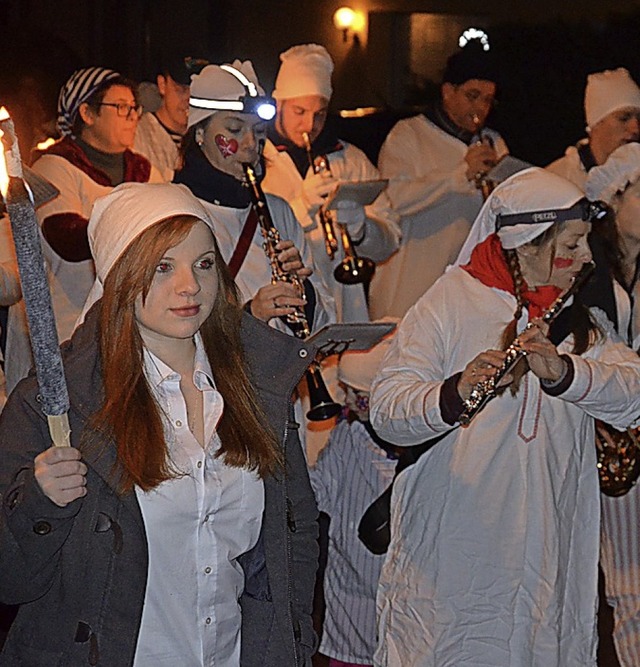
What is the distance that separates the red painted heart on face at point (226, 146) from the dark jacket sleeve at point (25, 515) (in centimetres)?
194

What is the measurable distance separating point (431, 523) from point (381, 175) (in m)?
3.45

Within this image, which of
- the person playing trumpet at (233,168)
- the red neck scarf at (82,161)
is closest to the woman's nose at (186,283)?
the person playing trumpet at (233,168)

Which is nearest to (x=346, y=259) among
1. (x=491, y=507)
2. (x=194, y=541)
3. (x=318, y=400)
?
(x=318, y=400)

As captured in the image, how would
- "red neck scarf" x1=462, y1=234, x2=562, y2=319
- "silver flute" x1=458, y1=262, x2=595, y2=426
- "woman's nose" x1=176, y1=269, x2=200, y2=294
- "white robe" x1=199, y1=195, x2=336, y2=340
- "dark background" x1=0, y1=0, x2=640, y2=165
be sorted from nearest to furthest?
"woman's nose" x1=176, y1=269, x2=200, y2=294, "silver flute" x1=458, y1=262, x2=595, y2=426, "red neck scarf" x1=462, y1=234, x2=562, y2=319, "white robe" x1=199, y1=195, x2=336, y2=340, "dark background" x1=0, y1=0, x2=640, y2=165

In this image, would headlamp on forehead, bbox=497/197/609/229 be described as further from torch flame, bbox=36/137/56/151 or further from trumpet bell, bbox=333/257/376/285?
torch flame, bbox=36/137/56/151

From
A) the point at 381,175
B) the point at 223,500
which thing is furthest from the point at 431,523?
the point at 381,175

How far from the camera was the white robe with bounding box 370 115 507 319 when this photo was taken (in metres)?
7.14

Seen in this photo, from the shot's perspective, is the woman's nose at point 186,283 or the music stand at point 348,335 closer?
the woman's nose at point 186,283

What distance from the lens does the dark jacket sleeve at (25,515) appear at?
101 inches

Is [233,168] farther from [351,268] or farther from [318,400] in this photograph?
[351,268]

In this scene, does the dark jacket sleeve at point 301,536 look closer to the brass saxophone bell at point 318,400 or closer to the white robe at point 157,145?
the brass saxophone bell at point 318,400

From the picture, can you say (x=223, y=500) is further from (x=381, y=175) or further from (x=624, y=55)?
(x=624, y=55)

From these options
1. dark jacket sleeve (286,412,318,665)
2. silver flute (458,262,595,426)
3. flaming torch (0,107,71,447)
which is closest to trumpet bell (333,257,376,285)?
silver flute (458,262,595,426)

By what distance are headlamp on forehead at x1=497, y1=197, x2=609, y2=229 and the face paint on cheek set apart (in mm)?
109
